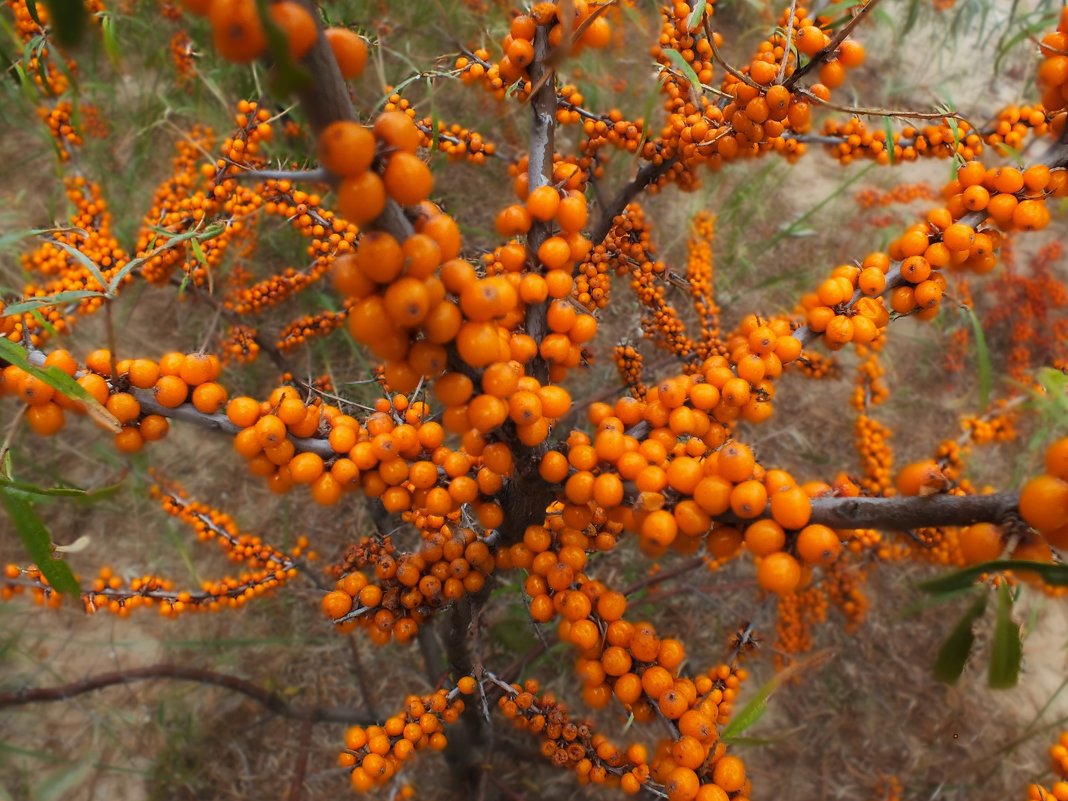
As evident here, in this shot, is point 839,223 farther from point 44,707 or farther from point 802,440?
point 44,707

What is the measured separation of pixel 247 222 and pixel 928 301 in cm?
292

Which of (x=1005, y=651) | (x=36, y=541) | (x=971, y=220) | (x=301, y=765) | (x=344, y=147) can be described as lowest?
(x=301, y=765)

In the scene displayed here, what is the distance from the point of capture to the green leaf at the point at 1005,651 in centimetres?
69

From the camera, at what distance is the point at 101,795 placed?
2688 millimetres

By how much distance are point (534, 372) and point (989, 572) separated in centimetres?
71

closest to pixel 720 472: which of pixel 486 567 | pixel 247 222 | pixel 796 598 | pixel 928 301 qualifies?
pixel 486 567

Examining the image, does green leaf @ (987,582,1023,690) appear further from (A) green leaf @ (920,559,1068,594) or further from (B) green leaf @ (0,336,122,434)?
(B) green leaf @ (0,336,122,434)

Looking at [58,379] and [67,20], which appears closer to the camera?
[67,20]

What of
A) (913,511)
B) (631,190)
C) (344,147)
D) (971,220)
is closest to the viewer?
(344,147)

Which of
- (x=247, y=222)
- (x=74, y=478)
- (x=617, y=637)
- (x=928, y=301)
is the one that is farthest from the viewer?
(x=74, y=478)

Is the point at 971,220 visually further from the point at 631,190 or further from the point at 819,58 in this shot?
the point at 631,190

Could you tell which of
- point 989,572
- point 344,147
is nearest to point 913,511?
point 989,572

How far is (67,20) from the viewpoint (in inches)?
14.3

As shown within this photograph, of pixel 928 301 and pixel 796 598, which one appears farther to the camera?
pixel 796 598
